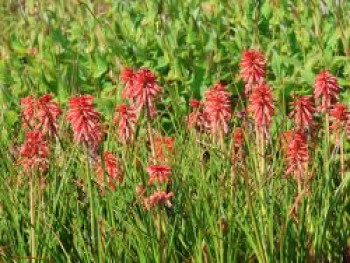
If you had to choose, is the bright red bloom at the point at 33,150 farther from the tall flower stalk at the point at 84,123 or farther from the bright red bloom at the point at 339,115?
the bright red bloom at the point at 339,115

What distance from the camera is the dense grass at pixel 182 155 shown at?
316cm

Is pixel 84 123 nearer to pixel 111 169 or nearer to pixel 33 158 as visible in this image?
pixel 33 158

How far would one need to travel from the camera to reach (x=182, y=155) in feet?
11.9

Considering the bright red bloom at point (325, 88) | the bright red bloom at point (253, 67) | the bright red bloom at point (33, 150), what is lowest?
the bright red bloom at point (33, 150)

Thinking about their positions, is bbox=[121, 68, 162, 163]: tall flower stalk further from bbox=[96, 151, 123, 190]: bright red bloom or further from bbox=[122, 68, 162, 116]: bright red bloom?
bbox=[96, 151, 123, 190]: bright red bloom

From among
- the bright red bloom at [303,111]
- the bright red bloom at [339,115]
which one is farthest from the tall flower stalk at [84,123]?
the bright red bloom at [339,115]

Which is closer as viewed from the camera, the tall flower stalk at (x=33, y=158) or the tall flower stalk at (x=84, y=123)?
the tall flower stalk at (x=84, y=123)

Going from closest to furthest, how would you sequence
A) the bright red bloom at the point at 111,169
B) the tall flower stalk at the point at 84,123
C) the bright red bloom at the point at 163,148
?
the tall flower stalk at the point at 84,123 → the bright red bloom at the point at 111,169 → the bright red bloom at the point at 163,148

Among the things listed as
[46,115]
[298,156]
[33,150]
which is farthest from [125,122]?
[298,156]

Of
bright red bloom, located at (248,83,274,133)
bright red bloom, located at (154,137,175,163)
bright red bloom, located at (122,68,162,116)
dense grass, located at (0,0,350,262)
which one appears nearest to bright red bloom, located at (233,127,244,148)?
dense grass, located at (0,0,350,262)

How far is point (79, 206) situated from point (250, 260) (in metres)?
0.74

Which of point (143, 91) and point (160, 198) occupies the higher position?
point (143, 91)

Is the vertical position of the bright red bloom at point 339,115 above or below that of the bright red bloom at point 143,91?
below

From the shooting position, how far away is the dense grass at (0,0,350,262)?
3.16m
